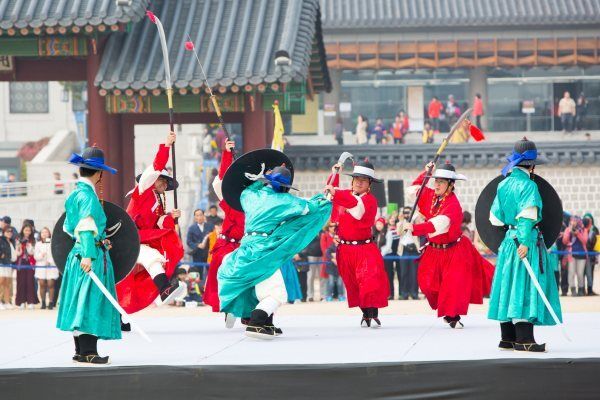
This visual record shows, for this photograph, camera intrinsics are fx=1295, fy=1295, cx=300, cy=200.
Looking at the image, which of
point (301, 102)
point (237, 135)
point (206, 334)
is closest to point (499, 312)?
point (206, 334)

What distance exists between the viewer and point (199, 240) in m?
18.5

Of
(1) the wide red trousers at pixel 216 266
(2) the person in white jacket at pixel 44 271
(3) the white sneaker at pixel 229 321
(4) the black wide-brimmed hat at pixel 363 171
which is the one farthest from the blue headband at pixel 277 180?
(2) the person in white jacket at pixel 44 271

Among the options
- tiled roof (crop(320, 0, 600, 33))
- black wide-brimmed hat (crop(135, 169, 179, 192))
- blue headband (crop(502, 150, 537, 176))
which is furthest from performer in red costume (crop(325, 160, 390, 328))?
tiled roof (crop(320, 0, 600, 33))

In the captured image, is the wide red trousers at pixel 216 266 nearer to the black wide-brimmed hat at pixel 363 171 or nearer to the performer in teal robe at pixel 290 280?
the performer in teal robe at pixel 290 280

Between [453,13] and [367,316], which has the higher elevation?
[453,13]

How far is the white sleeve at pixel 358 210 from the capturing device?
11805 mm

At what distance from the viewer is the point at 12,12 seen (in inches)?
663

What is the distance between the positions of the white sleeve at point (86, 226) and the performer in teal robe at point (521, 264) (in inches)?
119

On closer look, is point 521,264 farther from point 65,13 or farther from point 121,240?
point 65,13

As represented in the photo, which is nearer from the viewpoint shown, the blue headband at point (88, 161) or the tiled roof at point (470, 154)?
the blue headband at point (88, 161)

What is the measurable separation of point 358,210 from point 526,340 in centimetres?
259

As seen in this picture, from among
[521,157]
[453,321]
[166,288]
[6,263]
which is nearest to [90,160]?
[166,288]

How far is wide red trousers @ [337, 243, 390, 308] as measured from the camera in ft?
38.9

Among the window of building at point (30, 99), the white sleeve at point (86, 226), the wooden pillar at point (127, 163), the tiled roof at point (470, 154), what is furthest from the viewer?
the window of building at point (30, 99)
